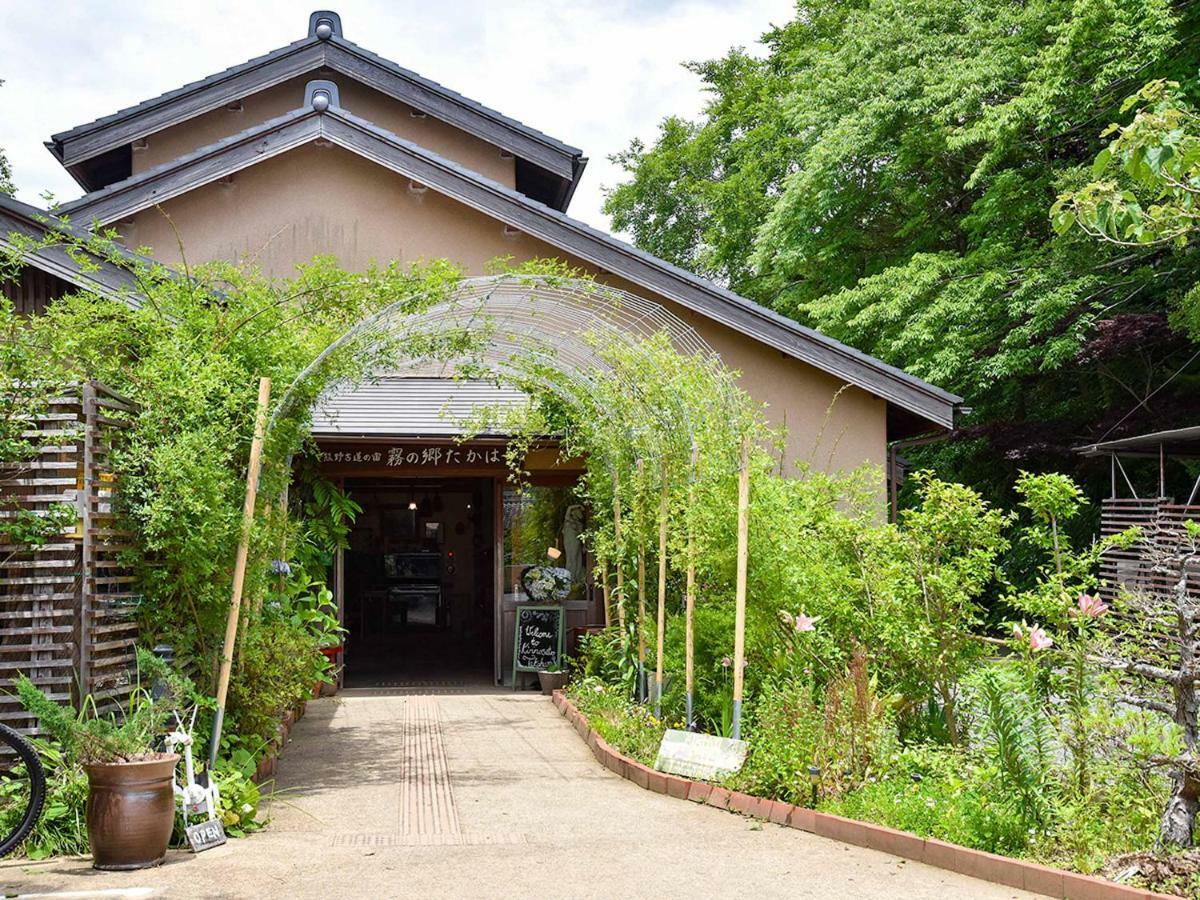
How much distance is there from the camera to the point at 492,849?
23.1ft

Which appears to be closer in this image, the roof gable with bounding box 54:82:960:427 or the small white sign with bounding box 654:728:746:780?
the small white sign with bounding box 654:728:746:780

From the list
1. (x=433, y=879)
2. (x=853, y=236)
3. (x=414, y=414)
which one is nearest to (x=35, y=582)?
(x=433, y=879)

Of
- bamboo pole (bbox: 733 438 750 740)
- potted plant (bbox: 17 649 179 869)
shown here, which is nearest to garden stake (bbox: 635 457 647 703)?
bamboo pole (bbox: 733 438 750 740)

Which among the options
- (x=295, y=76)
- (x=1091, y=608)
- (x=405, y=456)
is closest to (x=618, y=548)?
(x=405, y=456)

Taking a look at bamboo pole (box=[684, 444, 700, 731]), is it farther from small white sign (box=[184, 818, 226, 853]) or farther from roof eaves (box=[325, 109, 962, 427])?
roof eaves (box=[325, 109, 962, 427])

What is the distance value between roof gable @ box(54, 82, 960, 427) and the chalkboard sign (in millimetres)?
4226

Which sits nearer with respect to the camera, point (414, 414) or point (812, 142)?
point (414, 414)

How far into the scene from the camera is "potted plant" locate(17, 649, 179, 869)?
6336 millimetres

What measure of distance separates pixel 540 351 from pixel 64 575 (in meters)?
5.94

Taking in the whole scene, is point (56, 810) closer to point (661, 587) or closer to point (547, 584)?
point (661, 587)

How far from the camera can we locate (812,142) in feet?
86.0

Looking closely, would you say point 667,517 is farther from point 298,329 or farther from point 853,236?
point 853,236

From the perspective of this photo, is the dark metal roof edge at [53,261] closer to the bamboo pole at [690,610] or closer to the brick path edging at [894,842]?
the bamboo pole at [690,610]

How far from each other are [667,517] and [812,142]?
17681mm
